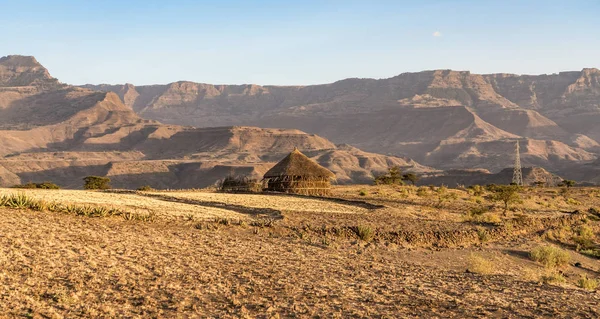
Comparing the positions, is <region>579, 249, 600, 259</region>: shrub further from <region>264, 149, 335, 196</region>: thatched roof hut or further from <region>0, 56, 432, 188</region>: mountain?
<region>0, 56, 432, 188</region>: mountain

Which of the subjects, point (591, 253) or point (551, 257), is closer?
point (551, 257)

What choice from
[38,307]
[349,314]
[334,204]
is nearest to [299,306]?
[349,314]

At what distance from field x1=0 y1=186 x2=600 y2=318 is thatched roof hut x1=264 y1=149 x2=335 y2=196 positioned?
23569mm

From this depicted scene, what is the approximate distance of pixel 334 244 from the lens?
54.2ft

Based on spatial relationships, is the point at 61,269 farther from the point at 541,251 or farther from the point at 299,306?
the point at 541,251

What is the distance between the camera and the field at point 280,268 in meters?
9.91

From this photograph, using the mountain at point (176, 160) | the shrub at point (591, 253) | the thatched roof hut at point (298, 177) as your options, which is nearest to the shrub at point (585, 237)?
the shrub at point (591, 253)

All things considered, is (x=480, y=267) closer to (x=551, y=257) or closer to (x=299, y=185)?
(x=551, y=257)

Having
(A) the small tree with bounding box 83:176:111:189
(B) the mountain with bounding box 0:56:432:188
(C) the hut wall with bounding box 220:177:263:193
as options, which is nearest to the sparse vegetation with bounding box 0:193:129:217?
(C) the hut wall with bounding box 220:177:263:193

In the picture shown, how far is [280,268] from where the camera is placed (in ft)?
42.4

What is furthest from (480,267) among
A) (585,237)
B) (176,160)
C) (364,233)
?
(176,160)

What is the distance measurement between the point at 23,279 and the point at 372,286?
20.2 ft

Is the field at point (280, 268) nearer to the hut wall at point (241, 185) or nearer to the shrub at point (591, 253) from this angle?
the shrub at point (591, 253)

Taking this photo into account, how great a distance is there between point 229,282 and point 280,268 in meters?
1.71
